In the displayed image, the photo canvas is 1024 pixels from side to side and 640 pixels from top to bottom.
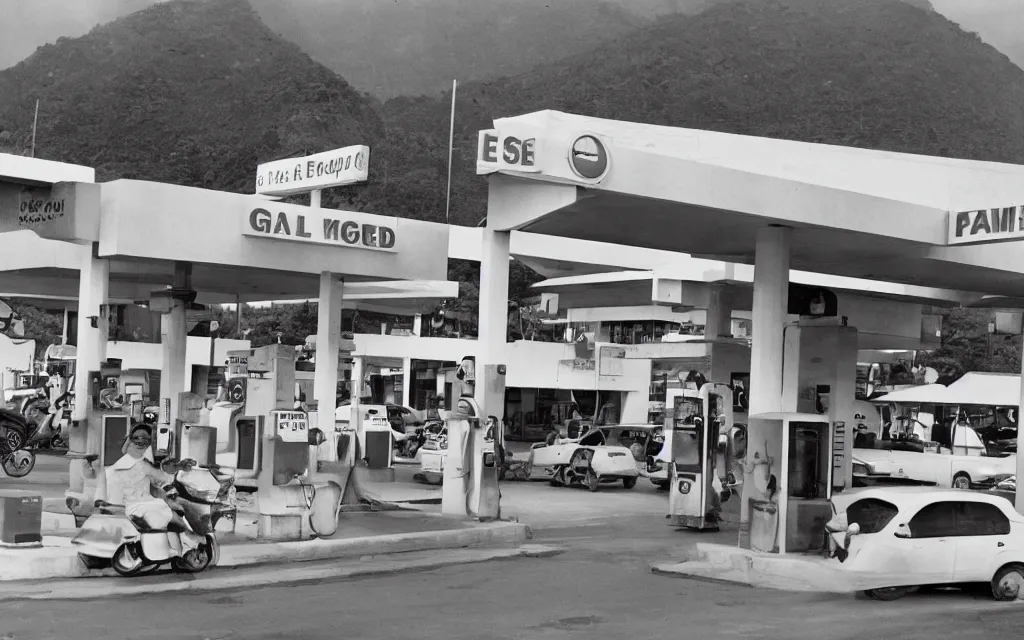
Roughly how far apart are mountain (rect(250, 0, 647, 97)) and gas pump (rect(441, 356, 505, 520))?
5814 inches

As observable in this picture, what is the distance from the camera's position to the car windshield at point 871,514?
44.2ft

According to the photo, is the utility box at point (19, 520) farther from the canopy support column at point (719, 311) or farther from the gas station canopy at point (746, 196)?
the canopy support column at point (719, 311)

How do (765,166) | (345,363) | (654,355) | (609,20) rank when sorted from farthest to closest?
(609,20), (345,363), (654,355), (765,166)

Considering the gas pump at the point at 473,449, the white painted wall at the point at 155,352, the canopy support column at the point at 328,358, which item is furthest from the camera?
the white painted wall at the point at 155,352

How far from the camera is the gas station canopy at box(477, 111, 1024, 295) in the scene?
15758 mm

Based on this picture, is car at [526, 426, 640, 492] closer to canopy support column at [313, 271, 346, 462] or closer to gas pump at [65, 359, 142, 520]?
canopy support column at [313, 271, 346, 462]

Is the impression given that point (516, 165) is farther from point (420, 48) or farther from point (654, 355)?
point (420, 48)

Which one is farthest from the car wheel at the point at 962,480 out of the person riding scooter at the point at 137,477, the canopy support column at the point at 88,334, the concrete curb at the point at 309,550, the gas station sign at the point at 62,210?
the person riding scooter at the point at 137,477

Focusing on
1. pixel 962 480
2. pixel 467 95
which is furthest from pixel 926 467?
pixel 467 95

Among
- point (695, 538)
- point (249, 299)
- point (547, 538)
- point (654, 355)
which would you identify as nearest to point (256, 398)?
point (547, 538)

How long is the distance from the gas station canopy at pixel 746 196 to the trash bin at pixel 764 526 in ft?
12.7

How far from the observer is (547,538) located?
18781 mm

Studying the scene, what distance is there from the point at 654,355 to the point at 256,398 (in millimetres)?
22605

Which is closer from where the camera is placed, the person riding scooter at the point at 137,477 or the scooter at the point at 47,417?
the person riding scooter at the point at 137,477
